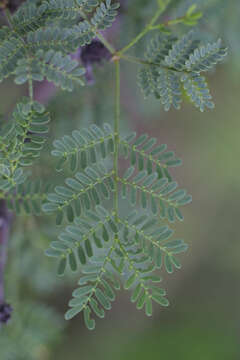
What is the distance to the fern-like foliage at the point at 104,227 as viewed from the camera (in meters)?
0.66

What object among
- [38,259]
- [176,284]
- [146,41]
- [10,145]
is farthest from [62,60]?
[176,284]

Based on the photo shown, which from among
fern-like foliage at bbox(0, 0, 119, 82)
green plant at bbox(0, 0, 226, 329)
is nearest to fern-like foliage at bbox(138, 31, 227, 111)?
green plant at bbox(0, 0, 226, 329)

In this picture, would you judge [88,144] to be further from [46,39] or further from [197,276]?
[197,276]

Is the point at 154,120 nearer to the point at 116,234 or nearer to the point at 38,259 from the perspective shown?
the point at 38,259

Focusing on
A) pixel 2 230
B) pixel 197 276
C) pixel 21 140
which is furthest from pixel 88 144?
pixel 197 276

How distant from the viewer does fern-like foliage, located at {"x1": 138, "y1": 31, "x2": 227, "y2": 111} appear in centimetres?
67

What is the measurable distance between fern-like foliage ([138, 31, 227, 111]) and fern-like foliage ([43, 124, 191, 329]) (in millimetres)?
93

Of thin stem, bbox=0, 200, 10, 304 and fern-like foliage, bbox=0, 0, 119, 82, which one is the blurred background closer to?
thin stem, bbox=0, 200, 10, 304

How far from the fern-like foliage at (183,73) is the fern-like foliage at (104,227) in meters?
0.09

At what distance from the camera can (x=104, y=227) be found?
687 millimetres

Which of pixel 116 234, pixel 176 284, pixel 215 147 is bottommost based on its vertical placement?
pixel 176 284

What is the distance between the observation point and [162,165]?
0.73m

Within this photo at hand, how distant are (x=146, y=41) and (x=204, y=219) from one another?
57.7 inches

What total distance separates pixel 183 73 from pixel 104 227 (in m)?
0.30
